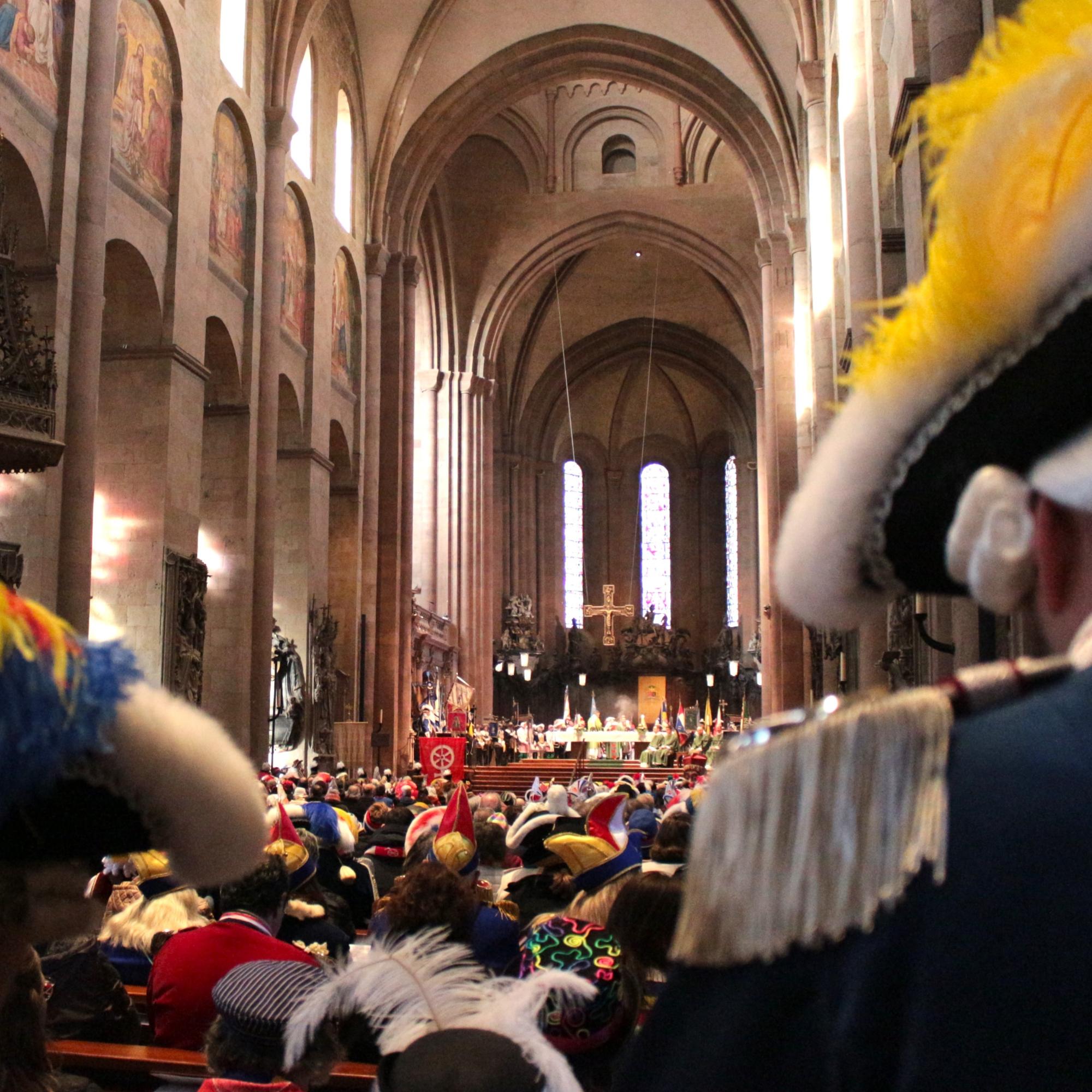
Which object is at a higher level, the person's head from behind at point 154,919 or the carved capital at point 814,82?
the carved capital at point 814,82

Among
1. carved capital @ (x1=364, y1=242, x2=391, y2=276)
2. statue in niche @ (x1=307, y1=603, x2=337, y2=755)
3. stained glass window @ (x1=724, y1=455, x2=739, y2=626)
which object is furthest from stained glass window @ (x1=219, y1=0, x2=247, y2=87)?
stained glass window @ (x1=724, y1=455, x2=739, y2=626)

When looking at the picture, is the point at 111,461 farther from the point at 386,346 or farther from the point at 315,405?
the point at 386,346

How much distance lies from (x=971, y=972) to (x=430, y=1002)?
52.4 inches

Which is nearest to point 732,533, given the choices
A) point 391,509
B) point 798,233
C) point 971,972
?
point 391,509

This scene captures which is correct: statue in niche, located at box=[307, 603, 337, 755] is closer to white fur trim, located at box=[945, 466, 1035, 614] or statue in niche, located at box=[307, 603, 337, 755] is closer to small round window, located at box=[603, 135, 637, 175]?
small round window, located at box=[603, 135, 637, 175]

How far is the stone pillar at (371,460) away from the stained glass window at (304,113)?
3.19 metres

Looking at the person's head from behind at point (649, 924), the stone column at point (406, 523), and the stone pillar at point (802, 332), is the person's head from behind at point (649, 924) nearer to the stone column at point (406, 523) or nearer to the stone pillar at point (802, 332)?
the stone pillar at point (802, 332)

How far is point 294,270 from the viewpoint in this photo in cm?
2016

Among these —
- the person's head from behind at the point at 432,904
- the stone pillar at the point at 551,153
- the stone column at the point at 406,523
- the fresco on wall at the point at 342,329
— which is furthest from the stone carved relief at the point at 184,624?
the stone pillar at the point at 551,153

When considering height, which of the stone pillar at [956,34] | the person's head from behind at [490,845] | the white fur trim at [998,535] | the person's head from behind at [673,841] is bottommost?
the person's head from behind at [490,845]

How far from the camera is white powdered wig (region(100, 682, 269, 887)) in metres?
Result: 1.23

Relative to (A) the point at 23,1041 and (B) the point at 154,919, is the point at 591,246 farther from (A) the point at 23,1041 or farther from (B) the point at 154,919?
(A) the point at 23,1041

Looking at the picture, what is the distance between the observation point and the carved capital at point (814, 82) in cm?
1861

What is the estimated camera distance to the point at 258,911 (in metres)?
3.37
